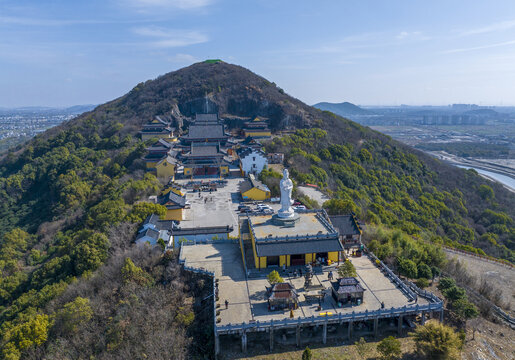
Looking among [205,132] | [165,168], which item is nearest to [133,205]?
[165,168]

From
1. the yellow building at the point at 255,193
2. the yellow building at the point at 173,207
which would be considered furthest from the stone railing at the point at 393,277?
the yellow building at the point at 173,207

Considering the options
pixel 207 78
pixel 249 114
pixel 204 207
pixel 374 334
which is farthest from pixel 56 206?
pixel 207 78

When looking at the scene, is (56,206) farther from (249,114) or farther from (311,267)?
(249,114)

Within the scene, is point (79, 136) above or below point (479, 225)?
above

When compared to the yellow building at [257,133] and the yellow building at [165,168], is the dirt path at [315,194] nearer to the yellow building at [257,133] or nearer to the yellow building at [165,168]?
the yellow building at [165,168]

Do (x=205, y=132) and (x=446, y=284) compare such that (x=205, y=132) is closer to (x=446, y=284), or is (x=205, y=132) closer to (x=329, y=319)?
(x=446, y=284)

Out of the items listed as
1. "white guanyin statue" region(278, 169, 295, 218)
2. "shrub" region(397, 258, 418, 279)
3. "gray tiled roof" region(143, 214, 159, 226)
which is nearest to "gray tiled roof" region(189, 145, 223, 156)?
"gray tiled roof" region(143, 214, 159, 226)
